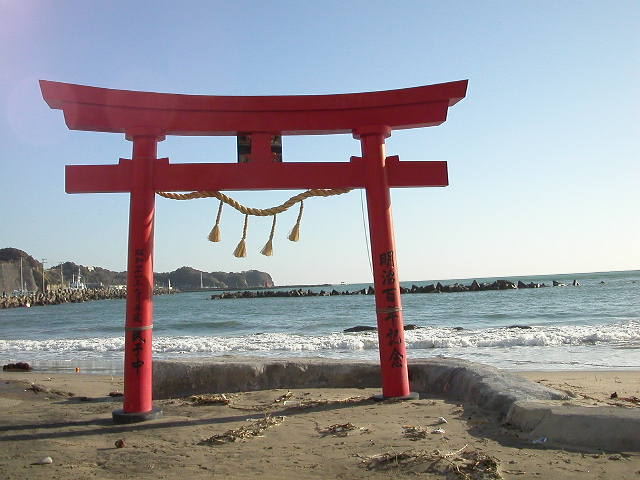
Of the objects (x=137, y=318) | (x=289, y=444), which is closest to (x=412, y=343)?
(x=137, y=318)

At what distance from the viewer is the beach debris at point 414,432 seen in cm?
329

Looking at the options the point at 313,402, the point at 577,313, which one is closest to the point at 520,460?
the point at 313,402

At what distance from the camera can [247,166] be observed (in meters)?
4.49

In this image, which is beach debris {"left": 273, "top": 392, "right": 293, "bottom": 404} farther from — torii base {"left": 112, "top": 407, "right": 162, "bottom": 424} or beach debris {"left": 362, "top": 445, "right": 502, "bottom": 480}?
beach debris {"left": 362, "top": 445, "right": 502, "bottom": 480}

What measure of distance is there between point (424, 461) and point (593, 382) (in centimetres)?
458

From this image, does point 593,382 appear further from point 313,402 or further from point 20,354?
point 20,354

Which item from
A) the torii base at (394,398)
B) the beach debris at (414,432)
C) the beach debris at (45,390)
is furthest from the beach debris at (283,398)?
the beach debris at (45,390)

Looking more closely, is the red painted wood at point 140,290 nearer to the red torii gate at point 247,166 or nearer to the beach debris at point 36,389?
the red torii gate at point 247,166

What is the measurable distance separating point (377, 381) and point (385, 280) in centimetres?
144

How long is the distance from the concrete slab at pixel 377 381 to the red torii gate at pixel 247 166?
2.23 ft

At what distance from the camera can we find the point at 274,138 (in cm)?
464

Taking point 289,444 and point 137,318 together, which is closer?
point 289,444

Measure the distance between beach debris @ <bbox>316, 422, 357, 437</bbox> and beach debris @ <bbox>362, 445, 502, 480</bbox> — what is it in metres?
0.60

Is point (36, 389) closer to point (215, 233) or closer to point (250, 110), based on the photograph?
point (215, 233)
